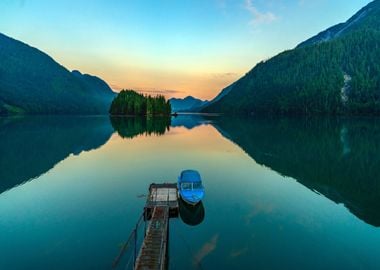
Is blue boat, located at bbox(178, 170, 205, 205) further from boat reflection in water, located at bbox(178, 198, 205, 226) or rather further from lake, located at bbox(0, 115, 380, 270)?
lake, located at bbox(0, 115, 380, 270)

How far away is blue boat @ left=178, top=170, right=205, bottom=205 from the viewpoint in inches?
1367

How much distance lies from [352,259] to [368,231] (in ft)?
27.1

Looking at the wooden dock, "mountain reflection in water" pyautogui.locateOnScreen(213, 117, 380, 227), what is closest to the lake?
"mountain reflection in water" pyautogui.locateOnScreen(213, 117, 380, 227)

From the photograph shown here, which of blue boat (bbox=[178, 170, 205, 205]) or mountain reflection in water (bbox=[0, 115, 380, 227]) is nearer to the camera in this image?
blue boat (bbox=[178, 170, 205, 205])

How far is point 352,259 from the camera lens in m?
24.6

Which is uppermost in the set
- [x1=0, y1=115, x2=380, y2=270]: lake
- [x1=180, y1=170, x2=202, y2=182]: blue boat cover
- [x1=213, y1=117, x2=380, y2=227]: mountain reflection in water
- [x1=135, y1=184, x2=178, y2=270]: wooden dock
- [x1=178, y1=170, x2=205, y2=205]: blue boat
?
[x1=180, y1=170, x2=202, y2=182]: blue boat cover

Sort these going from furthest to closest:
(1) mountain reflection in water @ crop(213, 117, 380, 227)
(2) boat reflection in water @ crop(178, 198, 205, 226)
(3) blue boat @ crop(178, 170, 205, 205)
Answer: (1) mountain reflection in water @ crop(213, 117, 380, 227) → (3) blue boat @ crop(178, 170, 205, 205) → (2) boat reflection in water @ crop(178, 198, 205, 226)

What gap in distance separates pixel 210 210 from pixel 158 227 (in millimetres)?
10674

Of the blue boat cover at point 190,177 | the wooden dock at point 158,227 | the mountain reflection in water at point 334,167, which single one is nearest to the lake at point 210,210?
the mountain reflection in water at point 334,167

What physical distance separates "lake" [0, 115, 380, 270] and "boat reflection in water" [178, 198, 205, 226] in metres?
0.23

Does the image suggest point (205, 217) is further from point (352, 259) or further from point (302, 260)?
point (352, 259)

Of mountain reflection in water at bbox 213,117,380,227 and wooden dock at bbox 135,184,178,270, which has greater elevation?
wooden dock at bbox 135,184,178,270

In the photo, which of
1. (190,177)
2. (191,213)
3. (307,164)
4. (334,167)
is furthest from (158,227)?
(334,167)

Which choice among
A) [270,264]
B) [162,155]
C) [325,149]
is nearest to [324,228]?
[270,264]
